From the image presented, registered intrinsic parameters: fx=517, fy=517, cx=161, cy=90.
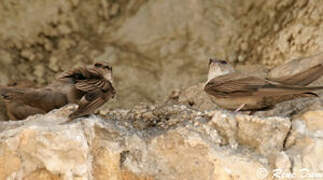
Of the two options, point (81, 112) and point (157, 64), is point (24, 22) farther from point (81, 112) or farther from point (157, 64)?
point (81, 112)

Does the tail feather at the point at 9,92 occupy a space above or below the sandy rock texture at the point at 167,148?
above

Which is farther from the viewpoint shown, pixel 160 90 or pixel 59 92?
pixel 160 90

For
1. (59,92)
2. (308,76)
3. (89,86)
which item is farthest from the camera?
(59,92)

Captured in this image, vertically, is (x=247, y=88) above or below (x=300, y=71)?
below

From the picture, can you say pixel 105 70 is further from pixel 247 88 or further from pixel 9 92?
pixel 247 88

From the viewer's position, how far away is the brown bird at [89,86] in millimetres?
2855

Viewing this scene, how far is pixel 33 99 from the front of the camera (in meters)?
3.40

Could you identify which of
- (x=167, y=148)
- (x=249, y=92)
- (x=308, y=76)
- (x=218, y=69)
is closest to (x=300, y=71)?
(x=308, y=76)

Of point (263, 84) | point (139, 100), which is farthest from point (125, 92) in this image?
point (263, 84)

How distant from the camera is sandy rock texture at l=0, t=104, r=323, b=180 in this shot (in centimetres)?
250

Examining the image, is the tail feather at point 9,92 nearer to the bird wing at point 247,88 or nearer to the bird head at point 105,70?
the bird head at point 105,70

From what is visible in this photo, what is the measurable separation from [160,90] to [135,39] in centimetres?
48

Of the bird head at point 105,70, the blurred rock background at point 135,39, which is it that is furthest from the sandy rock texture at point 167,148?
the blurred rock background at point 135,39

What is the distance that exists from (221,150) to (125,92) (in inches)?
70.6
